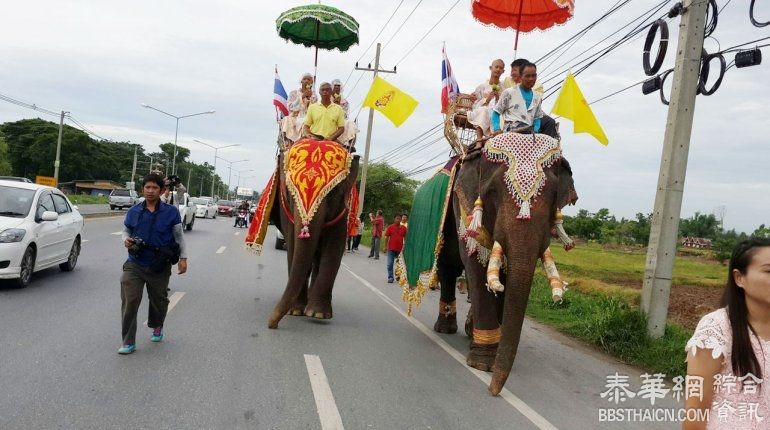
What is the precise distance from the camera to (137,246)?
544 cm

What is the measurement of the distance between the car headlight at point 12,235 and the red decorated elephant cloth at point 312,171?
3.83 meters

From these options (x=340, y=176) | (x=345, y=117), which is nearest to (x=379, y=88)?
(x=345, y=117)

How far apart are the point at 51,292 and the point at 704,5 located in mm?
9505

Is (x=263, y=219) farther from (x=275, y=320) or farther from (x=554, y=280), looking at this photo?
(x=554, y=280)

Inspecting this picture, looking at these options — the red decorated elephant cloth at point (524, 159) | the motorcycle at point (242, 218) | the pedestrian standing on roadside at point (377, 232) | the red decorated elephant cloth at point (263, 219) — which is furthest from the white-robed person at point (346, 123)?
the motorcycle at point (242, 218)

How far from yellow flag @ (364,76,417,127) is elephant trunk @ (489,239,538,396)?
5.42m

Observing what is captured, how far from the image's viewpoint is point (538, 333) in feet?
29.7

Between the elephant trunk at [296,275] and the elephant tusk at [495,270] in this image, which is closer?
the elephant tusk at [495,270]

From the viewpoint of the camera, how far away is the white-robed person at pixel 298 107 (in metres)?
8.64

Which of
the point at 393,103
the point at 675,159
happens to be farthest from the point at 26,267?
the point at 675,159

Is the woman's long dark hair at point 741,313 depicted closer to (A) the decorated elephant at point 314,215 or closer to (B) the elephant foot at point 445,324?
(A) the decorated elephant at point 314,215

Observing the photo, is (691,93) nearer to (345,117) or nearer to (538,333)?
(538,333)

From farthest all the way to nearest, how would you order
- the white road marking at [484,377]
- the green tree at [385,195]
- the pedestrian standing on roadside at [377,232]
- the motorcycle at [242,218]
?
1. the green tree at [385,195]
2. the motorcycle at [242,218]
3. the pedestrian standing on roadside at [377,232]
4. the white road marking at [484,377]

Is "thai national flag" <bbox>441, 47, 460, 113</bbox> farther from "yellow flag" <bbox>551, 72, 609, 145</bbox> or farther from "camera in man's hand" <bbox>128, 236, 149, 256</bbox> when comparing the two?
"camera in man's hand" <bbox>128, 236, 149, 256</bbox>
